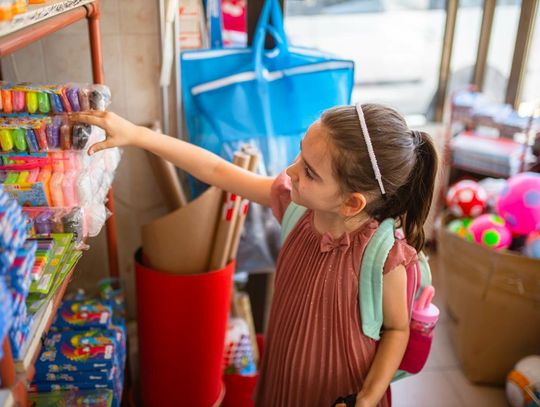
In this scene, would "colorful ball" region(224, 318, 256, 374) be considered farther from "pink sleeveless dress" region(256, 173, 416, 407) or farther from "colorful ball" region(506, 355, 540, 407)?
"colorful ball" region(506, 355, 540, 407)

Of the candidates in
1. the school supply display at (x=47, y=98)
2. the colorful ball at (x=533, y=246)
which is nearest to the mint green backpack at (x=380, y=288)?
the school supply display at (x=47, y=98)

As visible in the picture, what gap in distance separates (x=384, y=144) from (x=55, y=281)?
2.06 ft

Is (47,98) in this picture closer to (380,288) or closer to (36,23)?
(36,23)

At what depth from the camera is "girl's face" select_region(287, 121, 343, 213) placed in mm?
1070

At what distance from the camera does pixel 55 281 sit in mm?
933

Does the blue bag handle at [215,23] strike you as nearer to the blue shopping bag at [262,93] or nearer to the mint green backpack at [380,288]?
the blue shopping bag at [262,93]

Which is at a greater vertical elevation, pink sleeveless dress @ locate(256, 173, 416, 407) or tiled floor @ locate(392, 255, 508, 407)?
pink sleeveless dress @ locate(256, 173, 416, 407)

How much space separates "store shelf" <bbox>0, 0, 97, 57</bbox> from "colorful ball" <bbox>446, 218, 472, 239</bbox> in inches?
58.9

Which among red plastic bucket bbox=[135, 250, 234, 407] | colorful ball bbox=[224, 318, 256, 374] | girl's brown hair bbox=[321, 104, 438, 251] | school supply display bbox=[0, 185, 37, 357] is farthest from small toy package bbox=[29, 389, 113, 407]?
girl's brown hair bbox=[321, 104, 438, 251]

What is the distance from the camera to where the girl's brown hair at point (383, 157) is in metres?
1.05

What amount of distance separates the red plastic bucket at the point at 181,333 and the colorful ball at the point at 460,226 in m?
0.92

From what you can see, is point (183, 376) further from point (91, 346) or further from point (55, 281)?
point (55, 281)

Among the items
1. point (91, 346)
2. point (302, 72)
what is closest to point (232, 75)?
point (302, 72)

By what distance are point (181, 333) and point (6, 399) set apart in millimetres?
879
